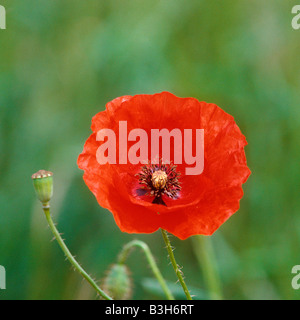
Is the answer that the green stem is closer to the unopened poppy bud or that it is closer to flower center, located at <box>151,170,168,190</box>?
flower center, located at <box>151,170,168,190</box>

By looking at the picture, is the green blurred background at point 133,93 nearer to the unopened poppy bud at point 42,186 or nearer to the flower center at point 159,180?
the flower center at point 159,180

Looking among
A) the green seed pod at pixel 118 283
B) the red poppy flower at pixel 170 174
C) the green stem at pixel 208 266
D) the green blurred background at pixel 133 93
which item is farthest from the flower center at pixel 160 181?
the green blurred background at pixel 133 93

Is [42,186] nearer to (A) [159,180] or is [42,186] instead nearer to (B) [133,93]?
(A) [159,180]

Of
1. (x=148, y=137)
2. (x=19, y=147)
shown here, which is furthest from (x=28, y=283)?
(x=148, y=137)

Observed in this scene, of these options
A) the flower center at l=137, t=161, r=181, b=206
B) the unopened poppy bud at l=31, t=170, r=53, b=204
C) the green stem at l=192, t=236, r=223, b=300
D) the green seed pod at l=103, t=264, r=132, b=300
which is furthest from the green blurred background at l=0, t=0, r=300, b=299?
the unopened poppy bud at l=31, t=170, r=53, b=204

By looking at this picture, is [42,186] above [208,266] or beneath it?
above

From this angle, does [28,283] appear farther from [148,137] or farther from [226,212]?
[226,212]

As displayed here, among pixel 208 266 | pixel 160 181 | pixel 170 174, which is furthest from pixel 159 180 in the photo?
pixel 208 266

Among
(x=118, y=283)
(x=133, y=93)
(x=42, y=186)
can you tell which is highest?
(x=133, y=93)
